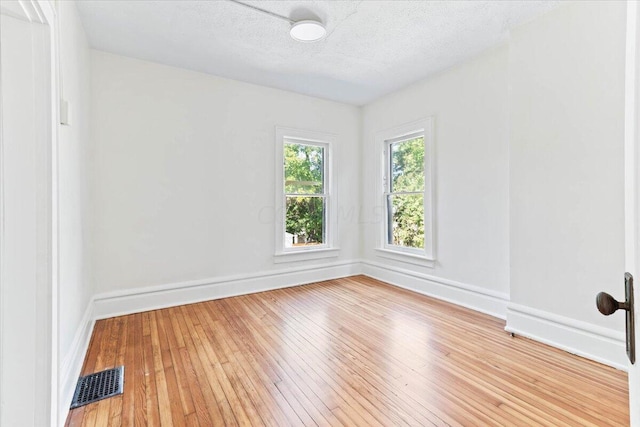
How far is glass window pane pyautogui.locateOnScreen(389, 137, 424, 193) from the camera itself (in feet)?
12.9

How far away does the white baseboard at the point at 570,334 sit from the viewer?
2.06 m

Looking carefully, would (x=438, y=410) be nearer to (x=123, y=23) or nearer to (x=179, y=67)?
(x=123, y=23)

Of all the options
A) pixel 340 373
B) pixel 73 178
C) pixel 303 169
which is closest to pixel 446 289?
pixel 340 373

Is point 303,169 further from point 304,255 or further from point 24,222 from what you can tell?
point 24,222

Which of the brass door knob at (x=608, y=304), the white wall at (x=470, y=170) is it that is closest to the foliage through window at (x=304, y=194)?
the white wall at (x=470, y=170)

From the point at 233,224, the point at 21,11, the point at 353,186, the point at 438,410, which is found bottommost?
the point at 438,410

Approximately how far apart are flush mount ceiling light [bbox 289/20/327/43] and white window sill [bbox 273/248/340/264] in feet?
8.47

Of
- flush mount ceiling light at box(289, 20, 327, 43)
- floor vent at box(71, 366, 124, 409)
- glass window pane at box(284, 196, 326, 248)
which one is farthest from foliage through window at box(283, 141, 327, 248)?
floor vent at box(71, 366, 124, 409)

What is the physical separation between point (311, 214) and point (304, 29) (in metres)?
2.51

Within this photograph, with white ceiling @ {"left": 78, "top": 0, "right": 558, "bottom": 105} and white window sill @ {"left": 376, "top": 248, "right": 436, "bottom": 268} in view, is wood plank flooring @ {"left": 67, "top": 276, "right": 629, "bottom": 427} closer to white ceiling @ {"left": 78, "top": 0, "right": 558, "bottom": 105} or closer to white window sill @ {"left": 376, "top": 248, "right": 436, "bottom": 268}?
white window sill @ {"left": 376, "top": 248, "right": 436, "bottom": 268}

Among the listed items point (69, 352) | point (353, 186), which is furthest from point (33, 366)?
point (353, 186)

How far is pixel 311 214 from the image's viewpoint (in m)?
4.50

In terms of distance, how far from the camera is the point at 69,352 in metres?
1.87

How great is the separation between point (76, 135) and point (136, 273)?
1549 mm
